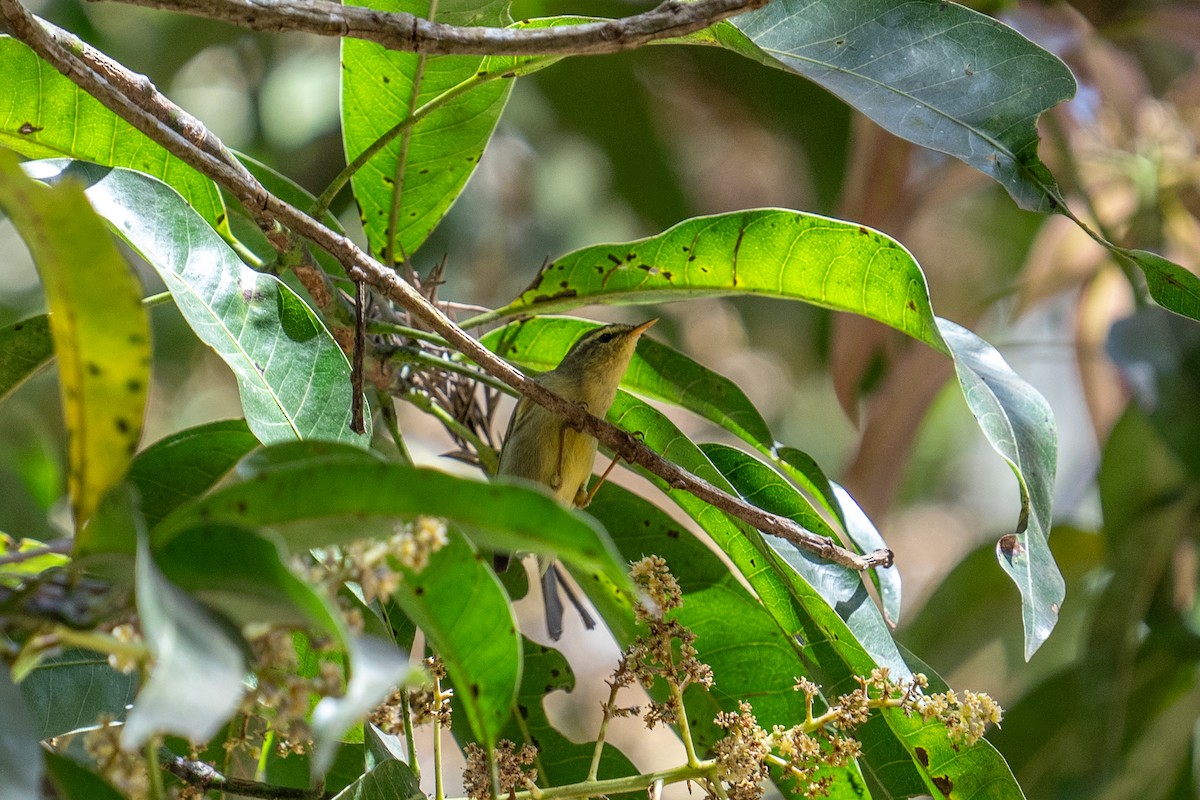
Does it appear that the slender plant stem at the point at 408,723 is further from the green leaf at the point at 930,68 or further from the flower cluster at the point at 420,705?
the green leaf at the point at 930,68

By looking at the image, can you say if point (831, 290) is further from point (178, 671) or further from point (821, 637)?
point (178, 671)

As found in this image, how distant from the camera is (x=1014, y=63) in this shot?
1584 mm

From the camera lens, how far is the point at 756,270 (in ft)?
5.77

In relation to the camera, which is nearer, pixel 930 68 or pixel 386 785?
pixel 386 785

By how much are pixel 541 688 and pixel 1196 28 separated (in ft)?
12.0

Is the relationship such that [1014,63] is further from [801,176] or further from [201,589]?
[801,176]

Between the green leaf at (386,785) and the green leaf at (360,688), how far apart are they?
50 centimetres

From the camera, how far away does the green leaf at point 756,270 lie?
1635mm

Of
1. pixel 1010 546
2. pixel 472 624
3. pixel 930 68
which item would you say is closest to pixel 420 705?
pixel 472 624

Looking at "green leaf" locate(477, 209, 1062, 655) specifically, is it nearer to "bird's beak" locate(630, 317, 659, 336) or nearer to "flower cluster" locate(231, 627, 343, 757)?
"bird's beak" locate(630, 317, 659, 336)

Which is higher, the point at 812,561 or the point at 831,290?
the point at 831,290

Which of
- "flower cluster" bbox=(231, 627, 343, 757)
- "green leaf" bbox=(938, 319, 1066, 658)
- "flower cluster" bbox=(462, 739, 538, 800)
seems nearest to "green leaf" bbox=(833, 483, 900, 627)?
"green leaf" bbox=(938, 319, 1066, 658)

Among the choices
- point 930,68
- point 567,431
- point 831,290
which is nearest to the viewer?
point 930,68

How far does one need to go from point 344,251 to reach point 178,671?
808 mm
